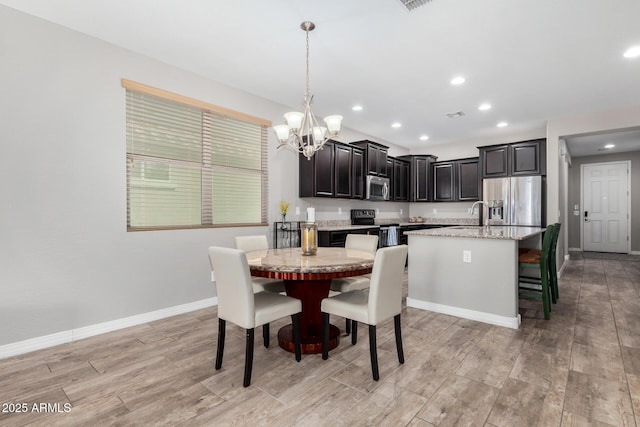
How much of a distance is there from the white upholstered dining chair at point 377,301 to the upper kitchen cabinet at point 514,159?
4649mm

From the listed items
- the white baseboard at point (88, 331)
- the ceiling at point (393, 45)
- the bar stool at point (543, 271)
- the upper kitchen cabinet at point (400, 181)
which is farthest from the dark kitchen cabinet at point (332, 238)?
the bar stool at point (543, 271)

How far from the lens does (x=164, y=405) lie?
1.83m

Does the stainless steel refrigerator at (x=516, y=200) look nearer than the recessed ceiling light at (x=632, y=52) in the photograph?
No

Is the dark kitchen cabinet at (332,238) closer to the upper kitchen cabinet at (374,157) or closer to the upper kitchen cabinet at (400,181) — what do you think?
the upper kitchen cabinet at (374,157)

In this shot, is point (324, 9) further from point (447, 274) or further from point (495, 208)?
point (495, 208)

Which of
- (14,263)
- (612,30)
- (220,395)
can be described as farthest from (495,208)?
(14,263)

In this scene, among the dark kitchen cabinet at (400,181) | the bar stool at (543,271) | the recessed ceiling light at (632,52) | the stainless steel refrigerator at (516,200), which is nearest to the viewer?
the recessed ceiling light at (632,52)

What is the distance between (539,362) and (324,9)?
3.07 metres

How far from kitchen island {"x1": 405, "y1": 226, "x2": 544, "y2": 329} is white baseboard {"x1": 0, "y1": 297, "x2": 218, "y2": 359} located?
2552 millimetres

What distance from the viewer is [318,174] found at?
4.71 meters

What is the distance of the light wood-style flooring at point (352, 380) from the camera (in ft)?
5.64

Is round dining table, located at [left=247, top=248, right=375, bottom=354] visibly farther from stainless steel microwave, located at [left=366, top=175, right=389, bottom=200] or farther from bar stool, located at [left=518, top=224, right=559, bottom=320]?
stainless steel microwave, located at [left=366, top=175, right=389, bottom=200]

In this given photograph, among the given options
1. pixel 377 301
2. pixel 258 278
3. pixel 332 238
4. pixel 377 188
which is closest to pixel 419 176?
pixel 377 188

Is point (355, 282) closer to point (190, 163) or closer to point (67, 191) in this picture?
point (190, 163)
